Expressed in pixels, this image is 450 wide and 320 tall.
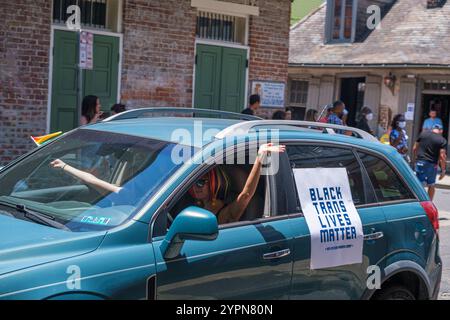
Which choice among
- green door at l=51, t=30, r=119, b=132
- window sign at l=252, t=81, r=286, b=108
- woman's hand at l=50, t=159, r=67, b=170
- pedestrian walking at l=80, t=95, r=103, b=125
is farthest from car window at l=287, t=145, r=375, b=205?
window sign at l=252, t=81, r=286, b=108

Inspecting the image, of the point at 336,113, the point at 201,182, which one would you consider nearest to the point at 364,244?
the point at 201,182

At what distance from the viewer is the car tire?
4.42 metres

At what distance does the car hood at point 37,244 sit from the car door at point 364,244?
4.08 ft

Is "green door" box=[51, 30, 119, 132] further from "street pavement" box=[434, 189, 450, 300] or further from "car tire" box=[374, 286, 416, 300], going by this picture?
"car tire" box=[374, 286, 416, 300]

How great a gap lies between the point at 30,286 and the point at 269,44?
10739 mm

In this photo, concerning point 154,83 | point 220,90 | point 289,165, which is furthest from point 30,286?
point 220,90

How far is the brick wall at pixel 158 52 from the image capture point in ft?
36.8

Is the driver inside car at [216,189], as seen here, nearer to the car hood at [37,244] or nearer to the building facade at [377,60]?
the car hood at [37,244]

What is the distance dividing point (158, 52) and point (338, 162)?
24.9 ft

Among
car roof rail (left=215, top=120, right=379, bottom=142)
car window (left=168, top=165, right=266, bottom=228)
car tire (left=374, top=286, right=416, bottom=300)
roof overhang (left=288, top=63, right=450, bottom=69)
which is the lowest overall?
car tire (left=374, top=286, right=416, bottom=300)

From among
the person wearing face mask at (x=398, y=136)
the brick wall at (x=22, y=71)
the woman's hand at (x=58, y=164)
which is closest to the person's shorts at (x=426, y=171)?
the person wearing face mask at (x=398, y=136)

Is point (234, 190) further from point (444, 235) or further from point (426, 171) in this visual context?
point (426, 171)

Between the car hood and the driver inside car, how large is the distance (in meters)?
0.58

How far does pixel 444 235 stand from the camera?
33.1 ft
